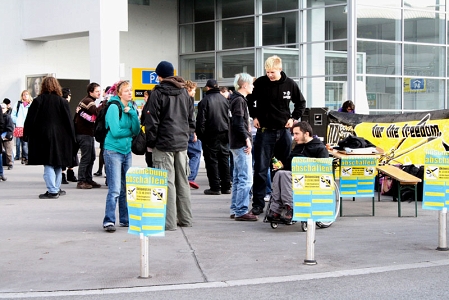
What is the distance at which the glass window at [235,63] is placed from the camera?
29.9 m

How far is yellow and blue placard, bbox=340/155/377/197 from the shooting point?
10.8 meters

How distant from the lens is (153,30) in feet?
Result: 104

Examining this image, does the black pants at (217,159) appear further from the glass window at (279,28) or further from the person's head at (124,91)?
the glass window at (279,28)

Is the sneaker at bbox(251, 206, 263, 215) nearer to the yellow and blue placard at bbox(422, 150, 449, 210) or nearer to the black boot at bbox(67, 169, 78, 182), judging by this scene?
the yellow and blue placard at bbox(422, 150, 449, 210)

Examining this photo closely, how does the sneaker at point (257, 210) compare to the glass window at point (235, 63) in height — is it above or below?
below

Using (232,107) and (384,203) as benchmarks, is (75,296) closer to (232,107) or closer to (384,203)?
(232,107)

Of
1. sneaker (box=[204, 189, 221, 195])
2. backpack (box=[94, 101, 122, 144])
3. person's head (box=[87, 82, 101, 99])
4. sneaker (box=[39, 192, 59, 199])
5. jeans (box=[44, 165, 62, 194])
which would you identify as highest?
person's head (box=[87, 82, 101, 99])

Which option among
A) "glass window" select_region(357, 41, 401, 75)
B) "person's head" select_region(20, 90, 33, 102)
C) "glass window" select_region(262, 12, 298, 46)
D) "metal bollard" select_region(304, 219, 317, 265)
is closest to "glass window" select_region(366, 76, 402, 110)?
"glass window" select_region(357, 41, 401, 75)

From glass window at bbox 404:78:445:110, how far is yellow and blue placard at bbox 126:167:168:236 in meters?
20.2

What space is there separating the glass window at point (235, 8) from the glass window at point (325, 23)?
10.5 ft

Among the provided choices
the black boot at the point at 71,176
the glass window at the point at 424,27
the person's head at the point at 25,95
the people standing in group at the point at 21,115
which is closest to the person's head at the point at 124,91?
the black boot at the point at 71,176

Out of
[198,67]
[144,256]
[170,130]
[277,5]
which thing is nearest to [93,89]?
[170,130]

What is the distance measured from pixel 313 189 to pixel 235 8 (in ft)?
77.8

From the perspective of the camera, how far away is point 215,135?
13609 millimetres
